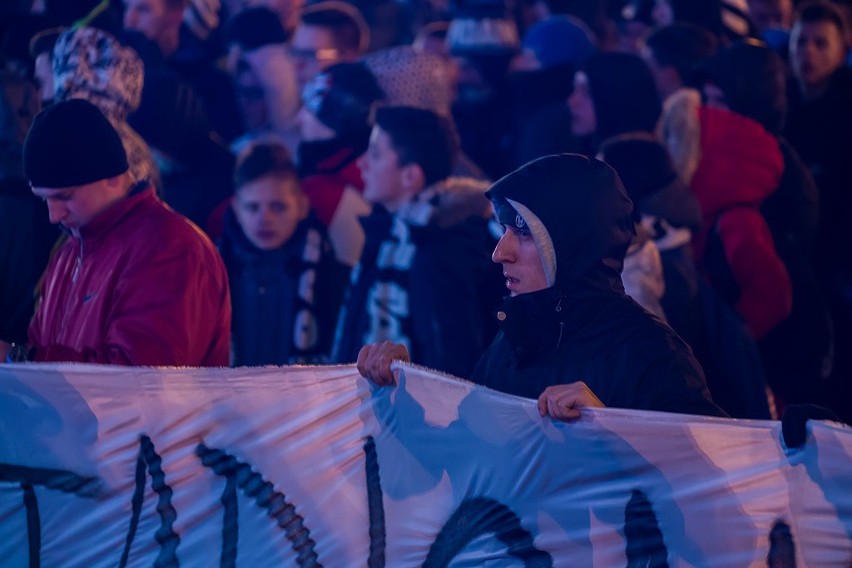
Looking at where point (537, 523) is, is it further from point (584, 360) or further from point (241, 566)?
point (241, 566)

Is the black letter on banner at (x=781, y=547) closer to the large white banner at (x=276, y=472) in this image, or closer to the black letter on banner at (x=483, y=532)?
the large white banner at (x=276, y=472)

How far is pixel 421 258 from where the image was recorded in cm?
554

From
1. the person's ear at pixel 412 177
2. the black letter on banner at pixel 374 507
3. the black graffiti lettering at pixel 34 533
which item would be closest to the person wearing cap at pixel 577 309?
the black letter on banner at pixel 374 507

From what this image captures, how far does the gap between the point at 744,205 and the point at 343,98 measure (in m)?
2.24

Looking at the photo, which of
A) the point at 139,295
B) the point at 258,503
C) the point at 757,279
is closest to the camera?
the point at 258,503

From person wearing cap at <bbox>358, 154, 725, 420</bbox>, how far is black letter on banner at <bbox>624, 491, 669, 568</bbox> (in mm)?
266

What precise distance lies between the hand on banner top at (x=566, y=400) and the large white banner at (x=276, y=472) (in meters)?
0.16

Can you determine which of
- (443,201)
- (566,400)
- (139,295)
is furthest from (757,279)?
(139,295)

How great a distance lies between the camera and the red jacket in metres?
4.09

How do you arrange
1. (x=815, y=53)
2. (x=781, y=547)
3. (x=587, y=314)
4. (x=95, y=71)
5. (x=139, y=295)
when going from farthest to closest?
(x=815, y=53), (x=95, y=71), (x=139, y=295), (x=587, y=314), (x=781, y=547)

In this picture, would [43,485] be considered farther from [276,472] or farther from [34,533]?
[276,472]

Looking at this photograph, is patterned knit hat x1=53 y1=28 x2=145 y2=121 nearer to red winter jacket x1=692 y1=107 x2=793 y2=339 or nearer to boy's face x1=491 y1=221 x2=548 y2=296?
boy's face x1=491 y1=221 x2=548 y2=296

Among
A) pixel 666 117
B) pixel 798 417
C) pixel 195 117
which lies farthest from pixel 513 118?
pixel 798 417

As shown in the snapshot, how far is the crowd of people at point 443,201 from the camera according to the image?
3623mm
